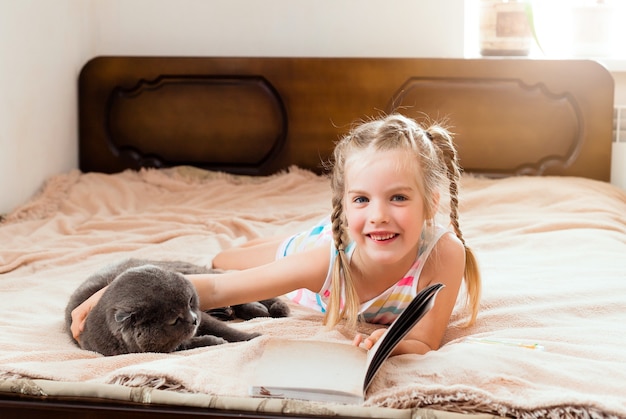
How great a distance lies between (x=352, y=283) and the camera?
1.53 metres

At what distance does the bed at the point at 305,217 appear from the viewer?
45.9 inches

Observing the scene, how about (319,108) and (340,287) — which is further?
(319,108)

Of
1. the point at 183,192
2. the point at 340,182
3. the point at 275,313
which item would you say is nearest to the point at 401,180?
the point at 340,182

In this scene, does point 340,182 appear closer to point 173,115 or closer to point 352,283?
point 352,283

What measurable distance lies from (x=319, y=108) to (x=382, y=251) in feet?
6.00

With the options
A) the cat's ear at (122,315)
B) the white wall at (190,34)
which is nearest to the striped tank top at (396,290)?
the cat's ear at (122,315)

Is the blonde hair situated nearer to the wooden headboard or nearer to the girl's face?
the girl's face

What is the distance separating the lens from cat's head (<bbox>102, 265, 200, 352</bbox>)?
→ 1.32m

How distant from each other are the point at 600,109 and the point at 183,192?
1.57m

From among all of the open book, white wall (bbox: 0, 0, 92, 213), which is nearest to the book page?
the open book

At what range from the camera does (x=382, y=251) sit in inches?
54.2

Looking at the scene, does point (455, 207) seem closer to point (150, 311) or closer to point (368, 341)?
point (368, 341)

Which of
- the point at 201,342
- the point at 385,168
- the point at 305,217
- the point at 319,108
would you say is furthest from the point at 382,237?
the point at 319,108

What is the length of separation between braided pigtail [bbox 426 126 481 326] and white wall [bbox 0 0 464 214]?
5.61 ft
